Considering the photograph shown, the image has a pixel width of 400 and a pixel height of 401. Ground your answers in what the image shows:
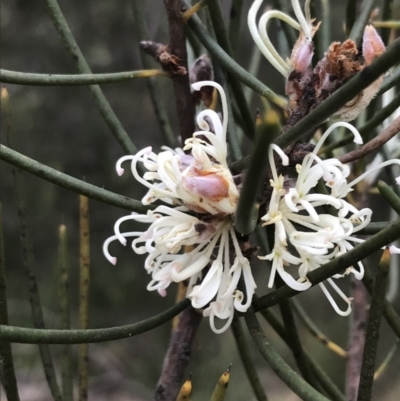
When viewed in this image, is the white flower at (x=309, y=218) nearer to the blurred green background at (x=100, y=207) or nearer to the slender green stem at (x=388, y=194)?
the slender green stem at (x=388, y=194)

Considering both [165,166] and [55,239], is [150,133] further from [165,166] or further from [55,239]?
[165,166]

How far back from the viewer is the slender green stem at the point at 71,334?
11cm

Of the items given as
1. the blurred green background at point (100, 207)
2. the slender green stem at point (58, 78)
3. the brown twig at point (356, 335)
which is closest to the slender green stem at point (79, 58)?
the slender green stem at point (58, 78)

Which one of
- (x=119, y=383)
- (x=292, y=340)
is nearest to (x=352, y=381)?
(x=292, y=340)

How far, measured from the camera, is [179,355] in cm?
18

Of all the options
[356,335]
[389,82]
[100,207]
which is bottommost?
[356,335]

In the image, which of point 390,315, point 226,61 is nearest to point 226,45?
point 226,61

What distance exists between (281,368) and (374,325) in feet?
0.09

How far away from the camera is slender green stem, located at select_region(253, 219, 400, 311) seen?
10 centimetres

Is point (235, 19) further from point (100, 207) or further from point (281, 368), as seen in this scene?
point (100, 207)

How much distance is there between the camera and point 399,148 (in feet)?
0.86

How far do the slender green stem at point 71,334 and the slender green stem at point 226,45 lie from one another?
91 millimetres

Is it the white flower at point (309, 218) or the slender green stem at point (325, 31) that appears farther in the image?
the slender green stem at point (325, 31)

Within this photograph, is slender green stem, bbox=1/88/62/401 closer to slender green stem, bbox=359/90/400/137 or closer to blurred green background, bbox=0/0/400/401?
slender green stem, bbox=359/90/400/137
